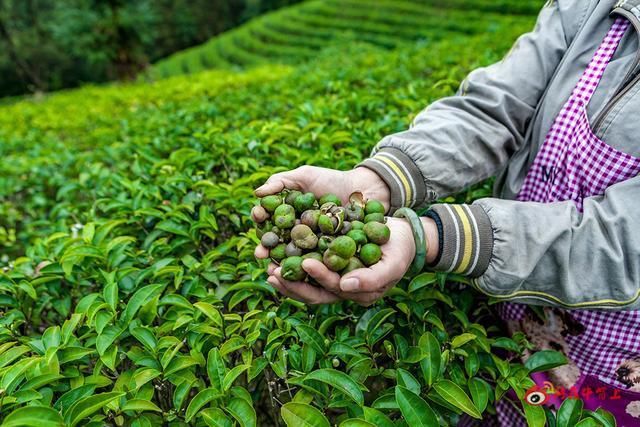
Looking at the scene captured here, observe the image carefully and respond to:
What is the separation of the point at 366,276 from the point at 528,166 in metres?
0.80

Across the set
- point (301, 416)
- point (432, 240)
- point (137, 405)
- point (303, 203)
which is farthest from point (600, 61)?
point (137, 405)

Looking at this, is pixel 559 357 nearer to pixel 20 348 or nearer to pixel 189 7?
pixel 20 348

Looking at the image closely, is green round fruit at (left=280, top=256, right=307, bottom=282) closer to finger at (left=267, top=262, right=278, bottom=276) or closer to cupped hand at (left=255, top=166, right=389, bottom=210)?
finger at (left=267, top=262, right=278, bottom=276)

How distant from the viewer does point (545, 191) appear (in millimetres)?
1481

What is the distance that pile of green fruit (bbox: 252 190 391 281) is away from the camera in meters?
1.16

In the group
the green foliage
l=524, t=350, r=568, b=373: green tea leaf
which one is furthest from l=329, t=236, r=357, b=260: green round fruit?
the green foliage

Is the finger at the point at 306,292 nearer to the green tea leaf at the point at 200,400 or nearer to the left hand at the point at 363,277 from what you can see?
the left hand at the point at 363,277

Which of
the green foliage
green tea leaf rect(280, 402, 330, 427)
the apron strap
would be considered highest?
the apron strap

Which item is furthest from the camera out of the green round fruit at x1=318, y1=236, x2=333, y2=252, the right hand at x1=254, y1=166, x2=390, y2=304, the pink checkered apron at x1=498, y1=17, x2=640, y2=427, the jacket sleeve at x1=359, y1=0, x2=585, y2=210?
the jacket sleeve at x1=359, y1=0, x2=585, y2=210

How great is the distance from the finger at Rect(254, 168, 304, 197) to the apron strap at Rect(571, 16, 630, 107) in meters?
0.84

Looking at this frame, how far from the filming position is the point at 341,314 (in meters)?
1.51

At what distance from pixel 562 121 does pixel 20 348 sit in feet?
5.42

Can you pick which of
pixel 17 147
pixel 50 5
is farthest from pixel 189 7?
pixel 17 147

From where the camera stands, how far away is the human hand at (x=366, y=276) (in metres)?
1.11
